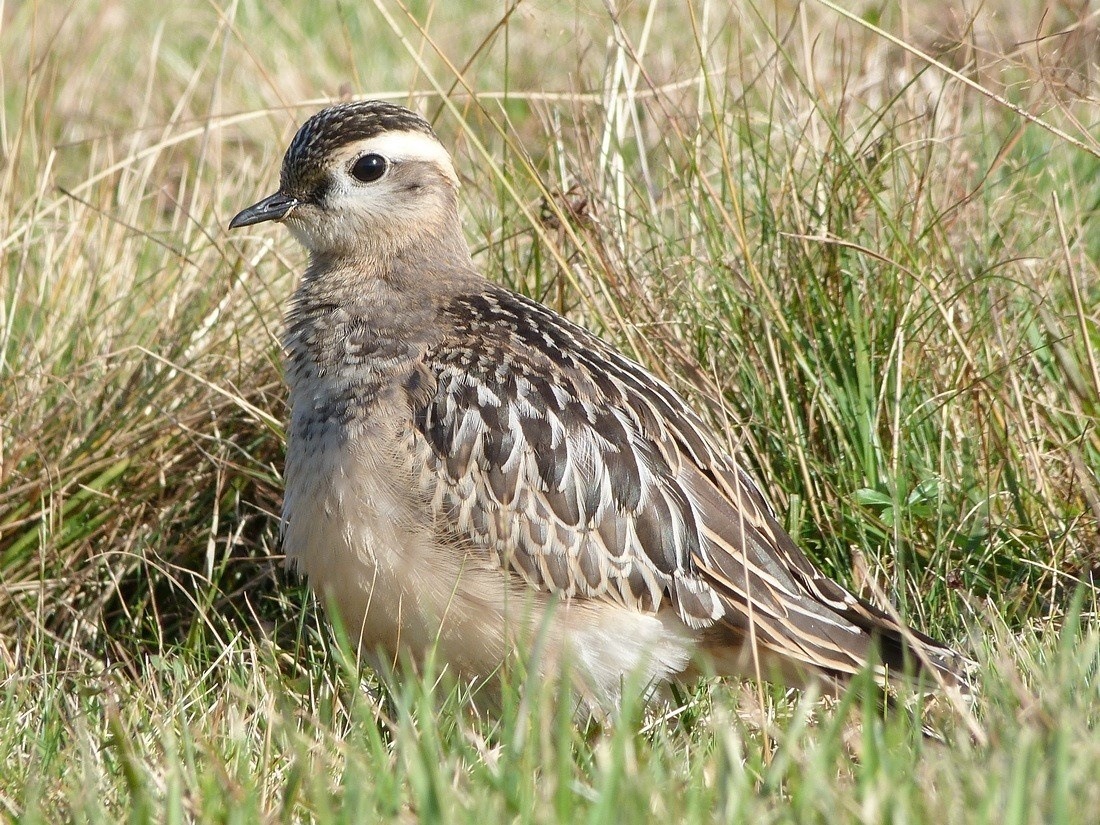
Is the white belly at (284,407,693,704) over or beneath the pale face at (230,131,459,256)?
beneath

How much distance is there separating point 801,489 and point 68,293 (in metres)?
3.24

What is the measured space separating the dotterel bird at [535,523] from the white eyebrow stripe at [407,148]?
711 millimetres

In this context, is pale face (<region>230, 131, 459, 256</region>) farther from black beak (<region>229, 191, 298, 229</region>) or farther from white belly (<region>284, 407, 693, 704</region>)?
white belly (<region>284, 407, 693, 704</region>)

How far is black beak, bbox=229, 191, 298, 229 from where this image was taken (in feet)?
16.8

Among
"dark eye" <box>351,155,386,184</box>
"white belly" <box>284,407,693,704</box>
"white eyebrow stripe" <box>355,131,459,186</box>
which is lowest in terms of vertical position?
"white belly" <box>284,407,693,704</box>

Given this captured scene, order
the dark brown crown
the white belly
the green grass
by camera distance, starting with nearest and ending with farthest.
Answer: the green grass
the white belly
the dark brown crown

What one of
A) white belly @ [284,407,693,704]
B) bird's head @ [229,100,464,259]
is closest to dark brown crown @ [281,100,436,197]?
bird's head @ [229,100,464,259]

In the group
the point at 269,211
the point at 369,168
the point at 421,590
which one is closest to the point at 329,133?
the point at 369,168

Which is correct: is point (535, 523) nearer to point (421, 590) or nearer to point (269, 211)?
point (421, 590)

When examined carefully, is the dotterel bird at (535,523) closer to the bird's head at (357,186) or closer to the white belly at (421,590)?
the white belly at (421,590)

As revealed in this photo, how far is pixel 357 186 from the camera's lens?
203 inches

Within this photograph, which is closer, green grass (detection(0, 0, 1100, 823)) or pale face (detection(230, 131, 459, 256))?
green grass (detection(0, 0, 1100, 823))

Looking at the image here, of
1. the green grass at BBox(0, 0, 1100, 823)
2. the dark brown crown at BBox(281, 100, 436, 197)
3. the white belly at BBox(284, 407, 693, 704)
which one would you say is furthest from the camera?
the dark brown crown at BBox(281, 100, 436, 197)

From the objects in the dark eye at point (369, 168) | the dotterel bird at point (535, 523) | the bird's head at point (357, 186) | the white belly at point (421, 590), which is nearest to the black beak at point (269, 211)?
the bird's head at point (357, 186)
